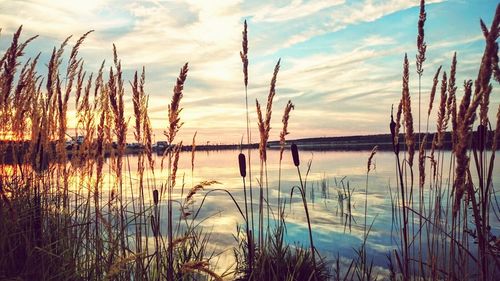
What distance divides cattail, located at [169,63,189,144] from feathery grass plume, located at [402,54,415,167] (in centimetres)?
126

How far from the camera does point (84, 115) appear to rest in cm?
452

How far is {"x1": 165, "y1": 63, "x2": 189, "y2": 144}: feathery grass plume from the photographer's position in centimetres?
234

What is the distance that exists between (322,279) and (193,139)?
2392mm

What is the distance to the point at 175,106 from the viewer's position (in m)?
2.39

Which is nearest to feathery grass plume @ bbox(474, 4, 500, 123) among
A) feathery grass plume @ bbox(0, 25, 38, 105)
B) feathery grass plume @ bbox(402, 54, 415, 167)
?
feathery grass plume @ bbox(402, 54, 415, 167)

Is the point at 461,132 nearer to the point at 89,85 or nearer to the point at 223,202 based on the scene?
the point at 89,85

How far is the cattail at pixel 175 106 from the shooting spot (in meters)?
2.34

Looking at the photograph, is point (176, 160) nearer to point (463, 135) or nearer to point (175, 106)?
point (175, 106)

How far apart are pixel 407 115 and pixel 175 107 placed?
1.31m

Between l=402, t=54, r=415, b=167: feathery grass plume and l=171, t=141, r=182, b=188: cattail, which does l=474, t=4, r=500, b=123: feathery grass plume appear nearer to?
l=402, t=54, r=415, b=167: feathery grass plume

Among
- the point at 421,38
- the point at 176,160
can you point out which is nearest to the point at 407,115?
the point at 421,38

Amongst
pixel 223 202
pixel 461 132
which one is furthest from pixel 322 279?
pixel 223 202

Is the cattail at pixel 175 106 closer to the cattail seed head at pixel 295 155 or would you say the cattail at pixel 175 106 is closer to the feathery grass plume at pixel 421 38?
the cattail seed head at pixel 295 155

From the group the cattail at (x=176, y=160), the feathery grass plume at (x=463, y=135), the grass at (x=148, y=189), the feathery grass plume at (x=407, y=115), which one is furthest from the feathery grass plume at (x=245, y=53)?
the feathery grass plume at (x=463, y=135)
